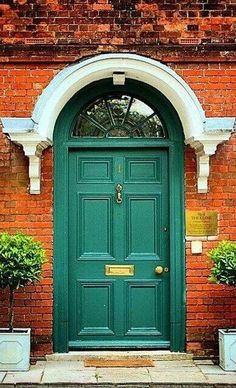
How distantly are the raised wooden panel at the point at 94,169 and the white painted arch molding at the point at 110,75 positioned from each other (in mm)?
577

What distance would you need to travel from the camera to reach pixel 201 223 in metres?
8.14

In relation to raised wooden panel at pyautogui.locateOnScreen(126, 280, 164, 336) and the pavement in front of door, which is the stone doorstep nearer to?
the pavement in front of door

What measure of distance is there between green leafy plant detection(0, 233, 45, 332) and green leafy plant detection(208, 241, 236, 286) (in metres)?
2.02

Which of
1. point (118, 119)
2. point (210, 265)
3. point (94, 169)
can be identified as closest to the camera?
point (210, 265)

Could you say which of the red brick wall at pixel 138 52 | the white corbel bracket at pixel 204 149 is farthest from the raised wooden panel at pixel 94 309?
the white corbel bracket at pixel 204 149

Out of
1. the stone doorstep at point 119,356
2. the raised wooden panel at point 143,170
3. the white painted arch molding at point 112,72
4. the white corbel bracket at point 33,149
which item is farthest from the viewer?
the raised wooden panel at point 143,170

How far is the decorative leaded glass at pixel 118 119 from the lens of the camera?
8.39 metres

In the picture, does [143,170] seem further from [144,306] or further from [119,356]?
[119,356]

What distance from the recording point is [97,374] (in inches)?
289

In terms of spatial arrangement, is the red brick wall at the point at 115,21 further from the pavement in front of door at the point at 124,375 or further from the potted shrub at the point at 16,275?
the pavement in front of door at the point at 124,375

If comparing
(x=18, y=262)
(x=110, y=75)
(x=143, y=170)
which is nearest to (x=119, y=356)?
(x=18, y=262)

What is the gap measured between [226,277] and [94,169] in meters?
2.22

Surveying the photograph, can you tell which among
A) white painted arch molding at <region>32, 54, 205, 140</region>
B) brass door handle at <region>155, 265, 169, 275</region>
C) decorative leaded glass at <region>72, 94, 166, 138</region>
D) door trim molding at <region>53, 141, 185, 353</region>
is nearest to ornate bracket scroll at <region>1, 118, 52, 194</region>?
white painted arch molding at <region>32, 54, 205, 140</region>

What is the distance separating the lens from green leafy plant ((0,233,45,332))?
720cm
